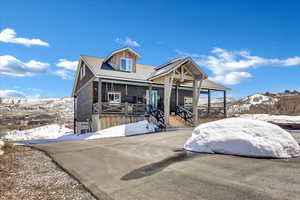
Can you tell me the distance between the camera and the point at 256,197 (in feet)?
9.27

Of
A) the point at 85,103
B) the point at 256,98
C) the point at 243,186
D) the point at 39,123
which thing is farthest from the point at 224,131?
the point at 39,123

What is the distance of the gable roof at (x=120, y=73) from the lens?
1557cm

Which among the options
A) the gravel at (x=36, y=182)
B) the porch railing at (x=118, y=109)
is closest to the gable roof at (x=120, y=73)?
the porch railing at (x=118, y=109)

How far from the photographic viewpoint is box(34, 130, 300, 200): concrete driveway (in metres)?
3.06

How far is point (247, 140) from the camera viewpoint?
515 centimetres

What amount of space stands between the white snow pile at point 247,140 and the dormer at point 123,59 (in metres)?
14.0

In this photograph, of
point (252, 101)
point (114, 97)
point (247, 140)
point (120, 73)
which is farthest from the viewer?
point (252, 101)

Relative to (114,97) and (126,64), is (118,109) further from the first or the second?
(126,64)

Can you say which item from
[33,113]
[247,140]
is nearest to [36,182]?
[247,140]

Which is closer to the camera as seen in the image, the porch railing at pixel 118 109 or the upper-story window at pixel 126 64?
the porch railing at pixel 118 109

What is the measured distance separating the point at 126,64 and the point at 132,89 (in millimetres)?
2616

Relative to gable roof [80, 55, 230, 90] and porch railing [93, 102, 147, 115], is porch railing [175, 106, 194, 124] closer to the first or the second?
porch railing [93, 102, 147, 115]

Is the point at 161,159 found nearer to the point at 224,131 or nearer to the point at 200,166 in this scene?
the point at 200,166

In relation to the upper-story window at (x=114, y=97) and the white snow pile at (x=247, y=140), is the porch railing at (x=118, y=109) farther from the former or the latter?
the white snow pile at (x=247, y=140)
